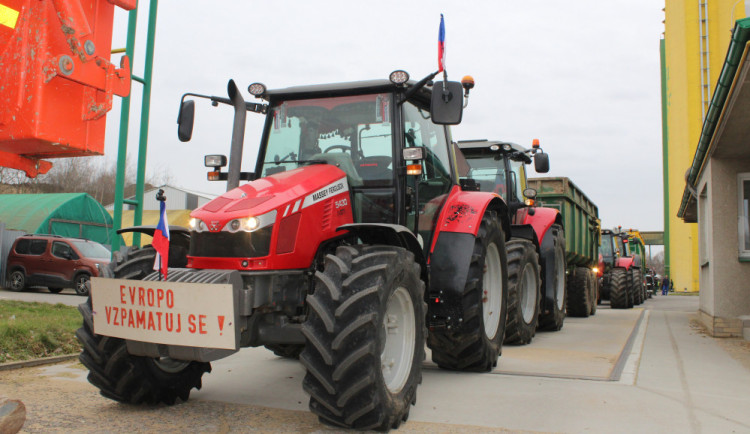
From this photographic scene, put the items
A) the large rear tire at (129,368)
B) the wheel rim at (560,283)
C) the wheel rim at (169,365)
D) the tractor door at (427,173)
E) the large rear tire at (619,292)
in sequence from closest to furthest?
the large rear tire at (129,368) < the wheel rim at (169,365) < the tractor door at (427,173) < the wheel rim at (560,283) < the large rear tire at (619,292)

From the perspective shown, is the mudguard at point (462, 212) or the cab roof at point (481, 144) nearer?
the mudguard at point (462, 212)

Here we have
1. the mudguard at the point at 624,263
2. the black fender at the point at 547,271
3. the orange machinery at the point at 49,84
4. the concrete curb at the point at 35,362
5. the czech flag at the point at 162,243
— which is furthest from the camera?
the mudguard at the point at 624,263

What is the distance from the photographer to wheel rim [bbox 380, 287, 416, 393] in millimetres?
4141

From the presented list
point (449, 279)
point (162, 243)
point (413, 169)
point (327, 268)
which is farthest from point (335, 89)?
point (162, 243)

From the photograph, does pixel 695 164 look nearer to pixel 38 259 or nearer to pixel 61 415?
pixel 61 415

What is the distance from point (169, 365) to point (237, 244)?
115cm

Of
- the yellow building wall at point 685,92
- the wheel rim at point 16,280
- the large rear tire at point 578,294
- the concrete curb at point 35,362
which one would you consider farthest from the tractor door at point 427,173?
the yellow building wall at point 685,92

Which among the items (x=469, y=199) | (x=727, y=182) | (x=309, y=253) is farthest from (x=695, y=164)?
(x=309, y=253)

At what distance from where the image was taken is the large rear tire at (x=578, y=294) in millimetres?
12469

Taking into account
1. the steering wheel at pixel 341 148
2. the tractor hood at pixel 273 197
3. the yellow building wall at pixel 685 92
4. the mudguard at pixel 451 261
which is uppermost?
the yellow building wall at pixel 685 92

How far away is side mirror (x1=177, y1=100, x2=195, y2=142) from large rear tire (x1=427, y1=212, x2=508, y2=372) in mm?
2497

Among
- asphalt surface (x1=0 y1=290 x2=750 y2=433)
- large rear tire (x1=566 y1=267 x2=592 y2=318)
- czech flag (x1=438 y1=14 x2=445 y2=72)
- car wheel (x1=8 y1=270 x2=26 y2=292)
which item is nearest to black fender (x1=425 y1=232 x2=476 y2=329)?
asphalt surface (x1=0 y1=290 x2=750 y2=433)

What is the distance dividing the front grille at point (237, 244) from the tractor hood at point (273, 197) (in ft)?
0.17

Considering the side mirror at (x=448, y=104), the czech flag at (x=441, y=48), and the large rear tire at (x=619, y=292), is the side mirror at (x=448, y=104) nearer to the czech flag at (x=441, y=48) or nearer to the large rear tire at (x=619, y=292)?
the czech flag at (x=441, y=48)
